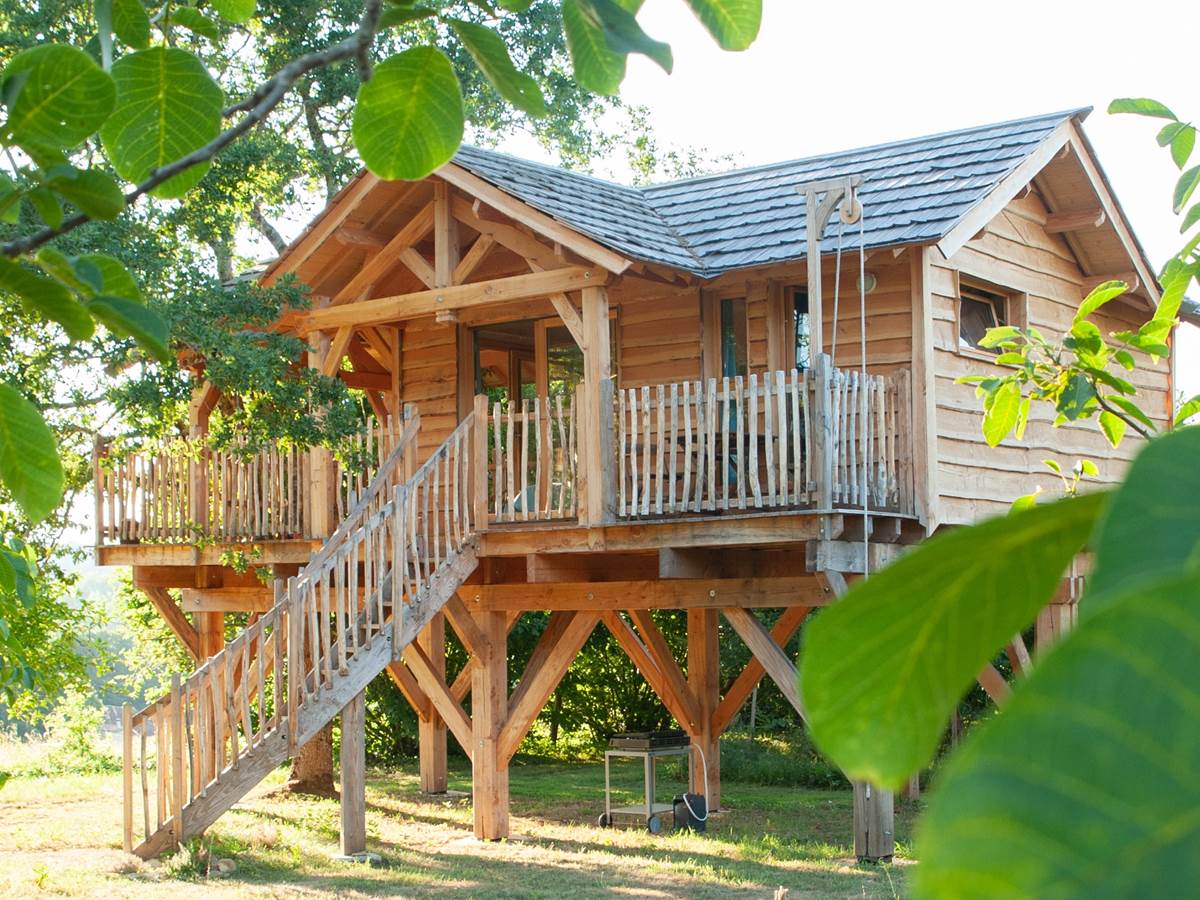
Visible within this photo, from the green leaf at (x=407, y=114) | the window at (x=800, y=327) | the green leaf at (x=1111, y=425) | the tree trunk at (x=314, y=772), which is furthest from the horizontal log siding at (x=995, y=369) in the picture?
the green leaf at (x=407, y=114)

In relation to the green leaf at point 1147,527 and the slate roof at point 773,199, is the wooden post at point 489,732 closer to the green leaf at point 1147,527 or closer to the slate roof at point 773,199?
the slate roof at point 773,199

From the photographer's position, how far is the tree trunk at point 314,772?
17500 millimetres

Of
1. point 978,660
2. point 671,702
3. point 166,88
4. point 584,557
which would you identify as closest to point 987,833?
point 978,660

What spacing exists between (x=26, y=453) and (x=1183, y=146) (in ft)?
5.15

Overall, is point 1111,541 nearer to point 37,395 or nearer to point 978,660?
point 978,660

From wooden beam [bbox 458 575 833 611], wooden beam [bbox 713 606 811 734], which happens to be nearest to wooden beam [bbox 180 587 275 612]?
wooden beam [bbox 458 575 833 611]

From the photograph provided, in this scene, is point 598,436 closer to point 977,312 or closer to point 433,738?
point 977,312

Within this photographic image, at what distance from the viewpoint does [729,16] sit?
105cm

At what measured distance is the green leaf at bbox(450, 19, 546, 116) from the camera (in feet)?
3.67

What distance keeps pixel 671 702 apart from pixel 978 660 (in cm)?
1521

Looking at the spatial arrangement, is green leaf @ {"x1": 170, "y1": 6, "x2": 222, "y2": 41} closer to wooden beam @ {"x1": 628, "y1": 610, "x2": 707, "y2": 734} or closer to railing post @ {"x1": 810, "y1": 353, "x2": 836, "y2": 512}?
railing post @ {"x1": 810, "y1": 353, "x2": 836, "y2": 512}

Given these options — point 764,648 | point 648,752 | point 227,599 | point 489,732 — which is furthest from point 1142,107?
point 227,599

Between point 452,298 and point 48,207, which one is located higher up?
point 452,298

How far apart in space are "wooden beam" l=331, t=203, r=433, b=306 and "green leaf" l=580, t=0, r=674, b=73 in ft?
41.9
